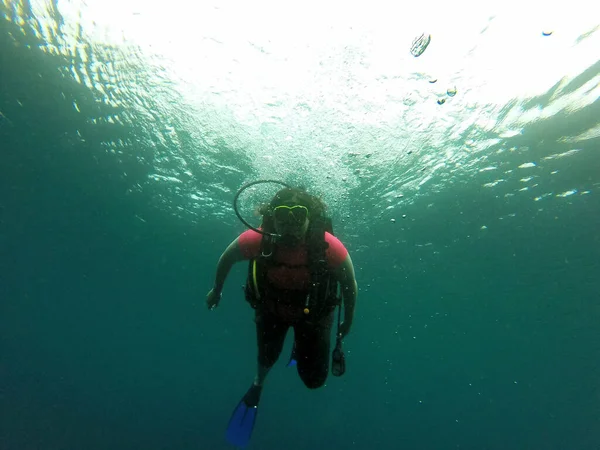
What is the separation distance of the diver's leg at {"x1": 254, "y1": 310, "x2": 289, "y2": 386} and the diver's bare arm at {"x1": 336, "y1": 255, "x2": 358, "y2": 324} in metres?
1.10

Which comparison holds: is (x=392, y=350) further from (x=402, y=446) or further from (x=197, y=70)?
(x=197, y=70)

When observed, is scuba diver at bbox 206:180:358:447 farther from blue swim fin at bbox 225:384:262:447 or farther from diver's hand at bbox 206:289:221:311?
blue swim fin at bbox 225:384:262:447

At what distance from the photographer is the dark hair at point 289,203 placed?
4402 millimetres

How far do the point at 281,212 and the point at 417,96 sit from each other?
7.36 meters

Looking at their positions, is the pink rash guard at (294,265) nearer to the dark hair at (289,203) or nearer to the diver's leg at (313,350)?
the dark hair at (289,203)

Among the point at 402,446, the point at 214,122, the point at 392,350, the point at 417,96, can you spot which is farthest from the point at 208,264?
the point at 402,446

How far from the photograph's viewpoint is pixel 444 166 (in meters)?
13.9

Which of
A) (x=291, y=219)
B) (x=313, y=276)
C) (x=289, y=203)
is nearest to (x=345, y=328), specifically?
(x=313, y=276)

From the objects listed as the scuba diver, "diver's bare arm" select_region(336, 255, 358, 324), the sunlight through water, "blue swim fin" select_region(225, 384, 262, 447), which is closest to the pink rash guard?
the scuba diver

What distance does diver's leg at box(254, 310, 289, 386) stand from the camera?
520 centimetres

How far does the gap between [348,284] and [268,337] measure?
1.77 metres

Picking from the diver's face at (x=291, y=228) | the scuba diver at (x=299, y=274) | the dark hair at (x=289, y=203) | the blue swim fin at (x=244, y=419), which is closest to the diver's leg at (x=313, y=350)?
the scuba diver at (x=299, y=274)

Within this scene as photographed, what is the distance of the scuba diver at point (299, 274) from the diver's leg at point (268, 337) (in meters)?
0.03

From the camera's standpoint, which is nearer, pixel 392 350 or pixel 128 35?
pixel 128 35
